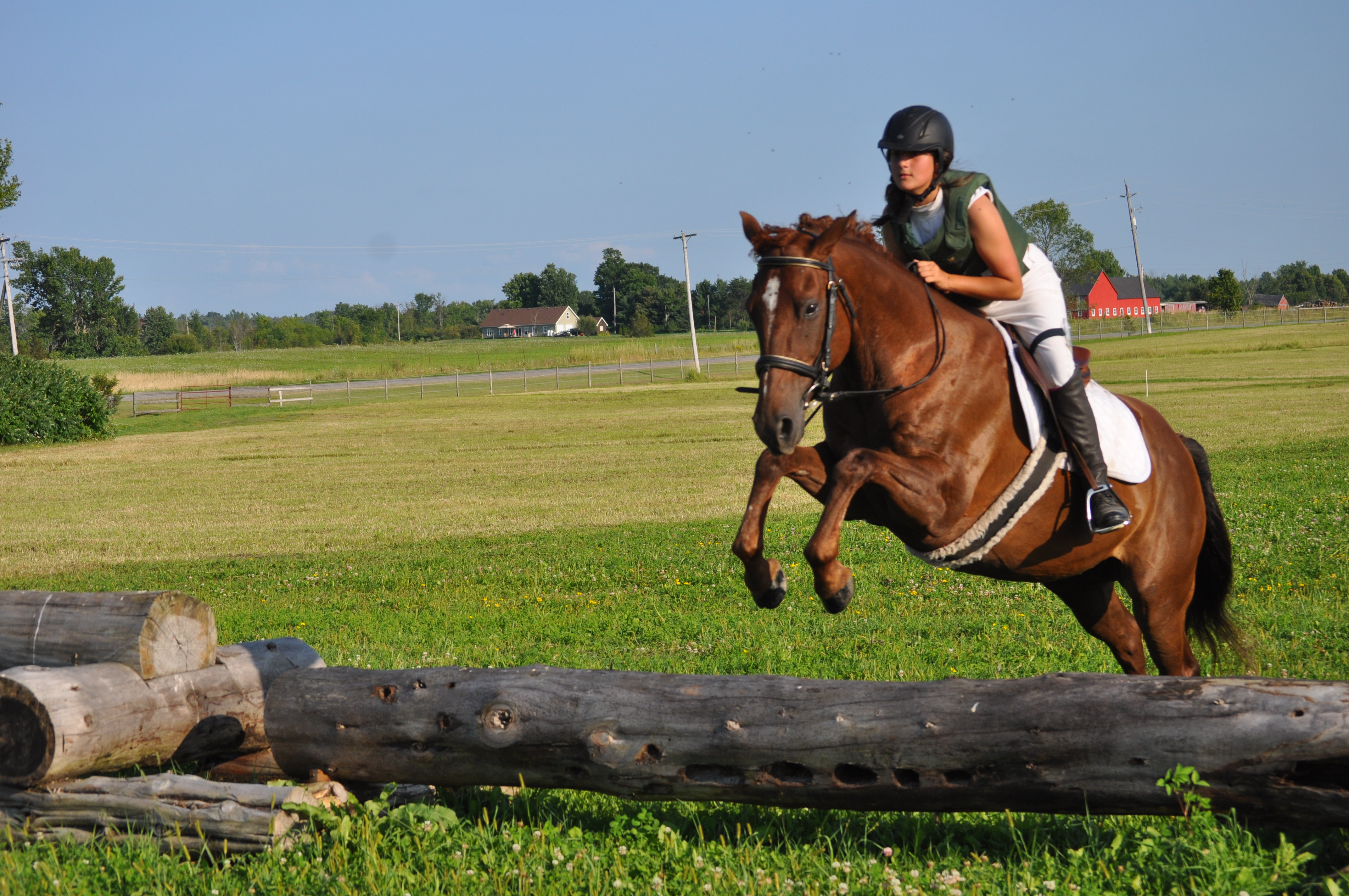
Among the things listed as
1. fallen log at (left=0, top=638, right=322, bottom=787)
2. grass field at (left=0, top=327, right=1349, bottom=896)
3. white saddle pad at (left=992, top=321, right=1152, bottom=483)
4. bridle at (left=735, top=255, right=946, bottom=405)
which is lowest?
grass field at (left=0, top=327, right=1349, bottom=896)

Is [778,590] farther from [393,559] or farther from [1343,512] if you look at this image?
[1343,512]

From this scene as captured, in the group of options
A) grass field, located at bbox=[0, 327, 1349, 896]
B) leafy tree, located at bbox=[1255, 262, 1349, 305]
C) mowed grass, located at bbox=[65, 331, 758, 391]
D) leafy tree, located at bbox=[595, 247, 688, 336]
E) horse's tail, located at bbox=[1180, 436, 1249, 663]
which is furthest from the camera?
leafy tree, located at bbox=[1255, 262, 1349, 305]

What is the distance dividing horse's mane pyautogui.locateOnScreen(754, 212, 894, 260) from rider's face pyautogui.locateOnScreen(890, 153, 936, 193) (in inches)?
11.9

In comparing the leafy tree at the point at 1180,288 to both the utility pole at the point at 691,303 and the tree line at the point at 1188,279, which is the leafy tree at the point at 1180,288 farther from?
the utility pole at the point at 691,303

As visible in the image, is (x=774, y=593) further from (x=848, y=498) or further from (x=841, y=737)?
(x=841, y=737)

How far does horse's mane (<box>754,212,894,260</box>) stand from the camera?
4801mm

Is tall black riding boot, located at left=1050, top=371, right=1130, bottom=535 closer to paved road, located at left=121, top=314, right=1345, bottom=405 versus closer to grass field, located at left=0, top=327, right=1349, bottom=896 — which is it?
grass field, located at left=0, top=327, right=1349, bottom=896

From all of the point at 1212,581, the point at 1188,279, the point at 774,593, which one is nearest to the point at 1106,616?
the point at 1212,581

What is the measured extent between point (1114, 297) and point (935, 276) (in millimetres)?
124361

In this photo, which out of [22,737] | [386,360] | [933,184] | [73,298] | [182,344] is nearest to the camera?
[22,737]

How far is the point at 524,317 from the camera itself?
159 m

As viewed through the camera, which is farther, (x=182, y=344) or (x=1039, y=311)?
(x=182, y=344)

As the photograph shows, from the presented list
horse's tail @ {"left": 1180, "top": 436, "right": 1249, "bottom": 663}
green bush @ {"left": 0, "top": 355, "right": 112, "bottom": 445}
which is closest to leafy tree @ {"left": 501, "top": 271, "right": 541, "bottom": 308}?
green bush @ {"left": 0, "top": 355, "right": 112, "bottom": 445}

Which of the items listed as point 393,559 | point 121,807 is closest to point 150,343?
point 393,559
